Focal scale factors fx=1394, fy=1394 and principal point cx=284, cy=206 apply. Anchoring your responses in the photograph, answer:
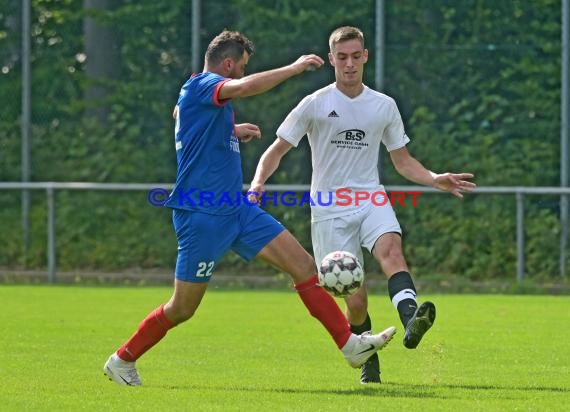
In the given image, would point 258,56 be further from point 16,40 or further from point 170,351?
point 170,351

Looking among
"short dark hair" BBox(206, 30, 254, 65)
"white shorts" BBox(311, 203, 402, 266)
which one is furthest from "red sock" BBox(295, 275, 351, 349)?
"short dark hair" BBox(206, 30, 254, 65)

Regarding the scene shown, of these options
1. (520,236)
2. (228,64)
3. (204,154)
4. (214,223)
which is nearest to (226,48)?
(228,64)

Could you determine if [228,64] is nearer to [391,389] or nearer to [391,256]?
[391,256]

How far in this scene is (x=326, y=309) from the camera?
871 cm

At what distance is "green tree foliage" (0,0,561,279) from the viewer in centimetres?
1770

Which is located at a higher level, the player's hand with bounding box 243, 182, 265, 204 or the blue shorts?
the player's hand with bounding box 243, 182, 265, 204

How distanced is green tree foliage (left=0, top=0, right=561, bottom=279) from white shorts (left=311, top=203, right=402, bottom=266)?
28.1ft

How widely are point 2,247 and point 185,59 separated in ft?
11.8

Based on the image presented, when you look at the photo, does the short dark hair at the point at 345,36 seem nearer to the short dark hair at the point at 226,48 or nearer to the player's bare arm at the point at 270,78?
the short dark hair at the point at 226,48

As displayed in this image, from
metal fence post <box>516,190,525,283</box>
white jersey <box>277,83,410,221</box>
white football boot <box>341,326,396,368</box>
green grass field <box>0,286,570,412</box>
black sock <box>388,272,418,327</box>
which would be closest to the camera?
green grass field <box>0,286,570,412</box>

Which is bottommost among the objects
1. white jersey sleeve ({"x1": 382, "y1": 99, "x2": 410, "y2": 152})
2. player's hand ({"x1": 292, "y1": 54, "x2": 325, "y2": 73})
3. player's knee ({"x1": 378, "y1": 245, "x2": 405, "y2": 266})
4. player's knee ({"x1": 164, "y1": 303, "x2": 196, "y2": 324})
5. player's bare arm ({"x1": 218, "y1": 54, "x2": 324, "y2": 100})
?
player's knee ({"x1": 164, "y1": 303, "x2": 196, "y2": 324})

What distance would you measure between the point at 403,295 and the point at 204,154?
1492 millimetres

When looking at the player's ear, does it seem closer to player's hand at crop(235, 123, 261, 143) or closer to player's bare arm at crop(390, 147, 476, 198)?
player's hand at crop(235, 123, 261, 143)

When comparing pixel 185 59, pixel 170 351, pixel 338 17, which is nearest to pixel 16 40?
pixel 185 59
